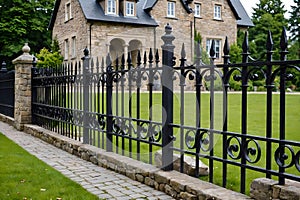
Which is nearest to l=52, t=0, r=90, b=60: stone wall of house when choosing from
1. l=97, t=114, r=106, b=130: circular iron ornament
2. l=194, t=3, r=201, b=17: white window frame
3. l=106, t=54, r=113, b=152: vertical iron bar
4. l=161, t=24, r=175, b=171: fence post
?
l=194, t=3, r=201, b=17: white window frame

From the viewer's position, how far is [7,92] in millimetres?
12016

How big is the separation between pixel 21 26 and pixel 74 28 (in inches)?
348

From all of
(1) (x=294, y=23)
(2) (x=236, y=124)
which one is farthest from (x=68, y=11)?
(1) (x=294, y=23)

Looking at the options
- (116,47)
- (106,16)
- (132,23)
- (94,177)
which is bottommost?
(94,177)

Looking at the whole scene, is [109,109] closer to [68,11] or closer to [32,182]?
[32,182]

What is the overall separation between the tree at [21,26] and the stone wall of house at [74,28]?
174 inches

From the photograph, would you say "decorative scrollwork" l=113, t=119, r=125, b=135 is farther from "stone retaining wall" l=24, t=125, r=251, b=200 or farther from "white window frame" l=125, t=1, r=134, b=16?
"white window frame" l=125, t=1, r=134, b=16

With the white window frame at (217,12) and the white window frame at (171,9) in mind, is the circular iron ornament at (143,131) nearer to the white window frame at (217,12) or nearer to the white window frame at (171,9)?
the white window frame at (171,9)

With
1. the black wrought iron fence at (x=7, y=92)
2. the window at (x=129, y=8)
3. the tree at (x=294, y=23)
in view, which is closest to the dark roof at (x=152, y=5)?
the window at (x=129, y=8)

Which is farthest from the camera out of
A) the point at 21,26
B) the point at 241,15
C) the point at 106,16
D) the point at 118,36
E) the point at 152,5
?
the point at 241,15

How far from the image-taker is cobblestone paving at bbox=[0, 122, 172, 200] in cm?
417

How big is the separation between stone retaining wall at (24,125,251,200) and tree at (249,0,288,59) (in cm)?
3124

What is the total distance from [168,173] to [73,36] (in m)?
23.5

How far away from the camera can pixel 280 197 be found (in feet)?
9.82
